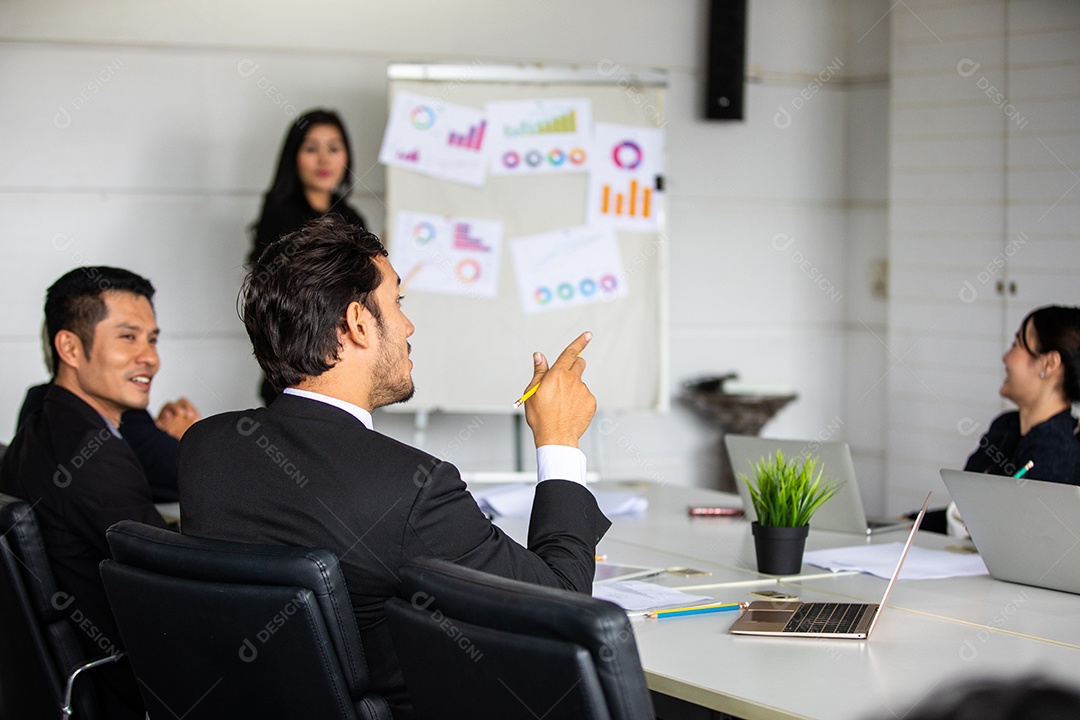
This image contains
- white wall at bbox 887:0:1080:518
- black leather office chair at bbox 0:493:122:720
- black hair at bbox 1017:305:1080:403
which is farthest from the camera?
white wall at bbox 887:0:1080:518

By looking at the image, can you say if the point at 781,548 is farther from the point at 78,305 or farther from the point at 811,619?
the point at 78,305

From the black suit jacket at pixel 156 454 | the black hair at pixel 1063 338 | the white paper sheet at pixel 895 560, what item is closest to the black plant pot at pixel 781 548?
the white paper sheet at pixel 895 560

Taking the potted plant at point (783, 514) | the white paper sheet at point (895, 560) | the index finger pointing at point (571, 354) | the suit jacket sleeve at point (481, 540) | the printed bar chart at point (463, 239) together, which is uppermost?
the printed bar chart at point (463, 239)

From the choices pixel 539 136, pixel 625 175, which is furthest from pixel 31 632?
pixel 625 175

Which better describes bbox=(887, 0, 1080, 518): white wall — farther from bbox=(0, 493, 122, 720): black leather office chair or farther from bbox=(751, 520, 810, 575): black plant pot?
bbox=(0, 493, 122, 720): black leather office chair

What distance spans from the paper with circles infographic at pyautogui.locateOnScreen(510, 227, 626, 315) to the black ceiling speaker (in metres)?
1.06

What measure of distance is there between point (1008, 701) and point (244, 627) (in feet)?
3.70

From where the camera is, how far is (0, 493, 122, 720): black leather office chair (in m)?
2.09

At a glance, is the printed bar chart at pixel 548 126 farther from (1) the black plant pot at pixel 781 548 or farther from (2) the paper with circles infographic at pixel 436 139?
(1) the black plant pot at pixel 781 548

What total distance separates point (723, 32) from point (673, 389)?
174 cm

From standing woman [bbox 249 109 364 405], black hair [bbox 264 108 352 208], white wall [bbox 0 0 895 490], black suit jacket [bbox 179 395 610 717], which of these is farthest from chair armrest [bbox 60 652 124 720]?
white wall [bbox 0 0 895 490]

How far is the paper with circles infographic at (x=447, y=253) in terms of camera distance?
15.8 ft

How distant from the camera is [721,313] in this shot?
583cm

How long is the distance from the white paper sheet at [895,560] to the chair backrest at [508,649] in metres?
1.26
